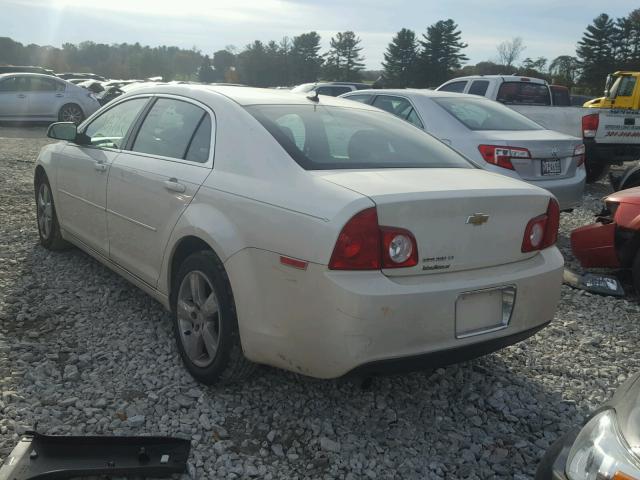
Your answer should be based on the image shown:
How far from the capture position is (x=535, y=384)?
3.53 meters

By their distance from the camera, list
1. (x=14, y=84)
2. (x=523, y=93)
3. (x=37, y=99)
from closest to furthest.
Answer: (x=523, y=93) < (x=14, y=84) < (x=37, y=99)

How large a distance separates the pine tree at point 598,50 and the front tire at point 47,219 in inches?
2640

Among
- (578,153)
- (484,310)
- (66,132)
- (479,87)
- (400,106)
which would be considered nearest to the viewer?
(484,310)

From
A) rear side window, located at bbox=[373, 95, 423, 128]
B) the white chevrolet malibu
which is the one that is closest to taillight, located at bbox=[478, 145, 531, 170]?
rear side window, located at bbox=[373, 95, 423, 128]

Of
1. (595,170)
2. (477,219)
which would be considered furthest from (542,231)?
(595,170)

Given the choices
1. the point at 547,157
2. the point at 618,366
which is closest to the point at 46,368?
the point at 618,366

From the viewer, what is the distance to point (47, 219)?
556 centimetres

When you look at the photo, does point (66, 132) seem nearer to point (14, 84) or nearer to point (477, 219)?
point (477, 219)

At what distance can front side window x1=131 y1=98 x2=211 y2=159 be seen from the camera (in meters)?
3.61

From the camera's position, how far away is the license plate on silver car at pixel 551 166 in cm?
654

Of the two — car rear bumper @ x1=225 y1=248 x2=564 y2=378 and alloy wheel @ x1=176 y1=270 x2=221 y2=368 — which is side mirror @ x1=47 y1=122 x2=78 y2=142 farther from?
car rear bumper @ x1=225 y1=248 x2=564 y2=378

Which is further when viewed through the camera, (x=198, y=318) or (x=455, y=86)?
(x=455, y=86)

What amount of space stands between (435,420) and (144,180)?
2.15 metres

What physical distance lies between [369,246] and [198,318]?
47.6 inches
